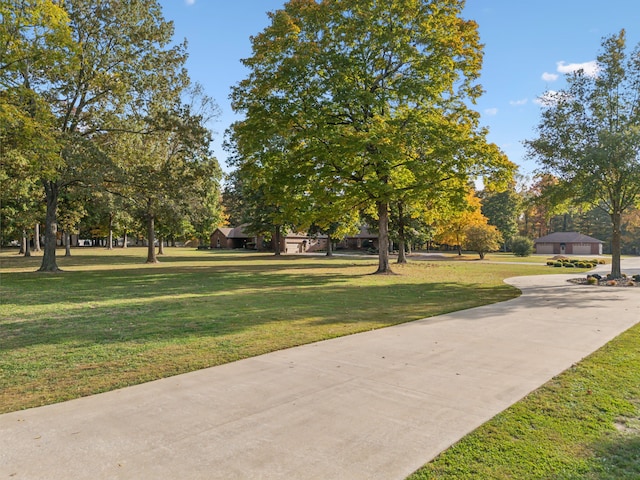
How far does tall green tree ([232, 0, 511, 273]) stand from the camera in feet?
66.4

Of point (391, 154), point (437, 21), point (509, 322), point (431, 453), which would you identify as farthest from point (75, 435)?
point (437, 21)

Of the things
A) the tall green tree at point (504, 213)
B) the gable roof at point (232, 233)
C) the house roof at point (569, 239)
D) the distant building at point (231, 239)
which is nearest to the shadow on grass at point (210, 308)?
the tall green tree at point (504, 213)

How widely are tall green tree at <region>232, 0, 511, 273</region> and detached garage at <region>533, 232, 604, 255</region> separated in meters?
52.8

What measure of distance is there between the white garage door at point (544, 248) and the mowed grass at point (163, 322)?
188 ft

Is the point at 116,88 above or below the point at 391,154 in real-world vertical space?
above

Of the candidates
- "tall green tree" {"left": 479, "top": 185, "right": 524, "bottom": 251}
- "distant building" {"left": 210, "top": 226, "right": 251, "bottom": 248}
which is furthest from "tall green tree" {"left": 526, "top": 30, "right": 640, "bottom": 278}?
"distant building" {"left": 210, "top": 226, "right": 251, "bottom": 248}

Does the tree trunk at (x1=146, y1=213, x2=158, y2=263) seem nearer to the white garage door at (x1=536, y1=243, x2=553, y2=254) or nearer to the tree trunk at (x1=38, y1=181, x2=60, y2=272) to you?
the tree trunk at (x1=38, y1=181, x2=60, y2=272)

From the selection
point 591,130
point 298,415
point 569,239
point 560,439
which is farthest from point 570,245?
point 298,415

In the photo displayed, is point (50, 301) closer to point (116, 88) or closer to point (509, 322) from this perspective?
point (509, 322)

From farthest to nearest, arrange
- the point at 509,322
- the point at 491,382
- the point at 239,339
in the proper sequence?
the point at 509,322
the point at 239,339
the point at 491,382

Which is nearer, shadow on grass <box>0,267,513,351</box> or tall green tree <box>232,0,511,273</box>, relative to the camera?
shadow on grass <box>0,267,513,351</box>

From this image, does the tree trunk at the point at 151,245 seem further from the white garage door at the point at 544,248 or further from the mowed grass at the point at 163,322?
the white garage door at the point at 544,248

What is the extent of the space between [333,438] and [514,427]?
175cm

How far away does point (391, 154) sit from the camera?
18.9 meters
